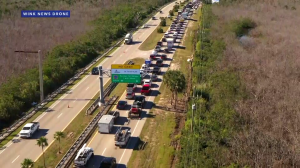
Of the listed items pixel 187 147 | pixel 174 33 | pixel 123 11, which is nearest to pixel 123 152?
pixel 187 147

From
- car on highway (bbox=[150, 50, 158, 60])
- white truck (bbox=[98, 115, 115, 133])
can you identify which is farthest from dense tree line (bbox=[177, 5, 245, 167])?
car on highway (bbox=[150, 50, 158, 60])

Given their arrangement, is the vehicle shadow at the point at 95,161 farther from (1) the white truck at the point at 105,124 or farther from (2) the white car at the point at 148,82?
(2) the white car at the point at 148,82

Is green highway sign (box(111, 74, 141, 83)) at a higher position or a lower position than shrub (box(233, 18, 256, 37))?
lower

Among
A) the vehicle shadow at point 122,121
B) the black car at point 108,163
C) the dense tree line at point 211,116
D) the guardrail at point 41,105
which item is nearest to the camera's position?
the dense tree line at point 211,116

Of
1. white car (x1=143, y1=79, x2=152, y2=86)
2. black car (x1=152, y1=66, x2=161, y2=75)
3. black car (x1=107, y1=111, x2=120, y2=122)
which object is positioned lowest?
black car (x1=107, y1=111, x2=120, y2=122)

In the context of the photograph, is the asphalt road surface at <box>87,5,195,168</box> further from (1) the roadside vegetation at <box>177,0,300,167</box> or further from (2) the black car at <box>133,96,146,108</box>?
(1) the roadside vegetation at <box>177,0,300,167</box>

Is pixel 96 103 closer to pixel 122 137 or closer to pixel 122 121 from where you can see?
pixel 122 121

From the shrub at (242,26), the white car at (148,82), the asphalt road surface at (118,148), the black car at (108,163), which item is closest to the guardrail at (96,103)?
the asphalt road surface at (118,148)
